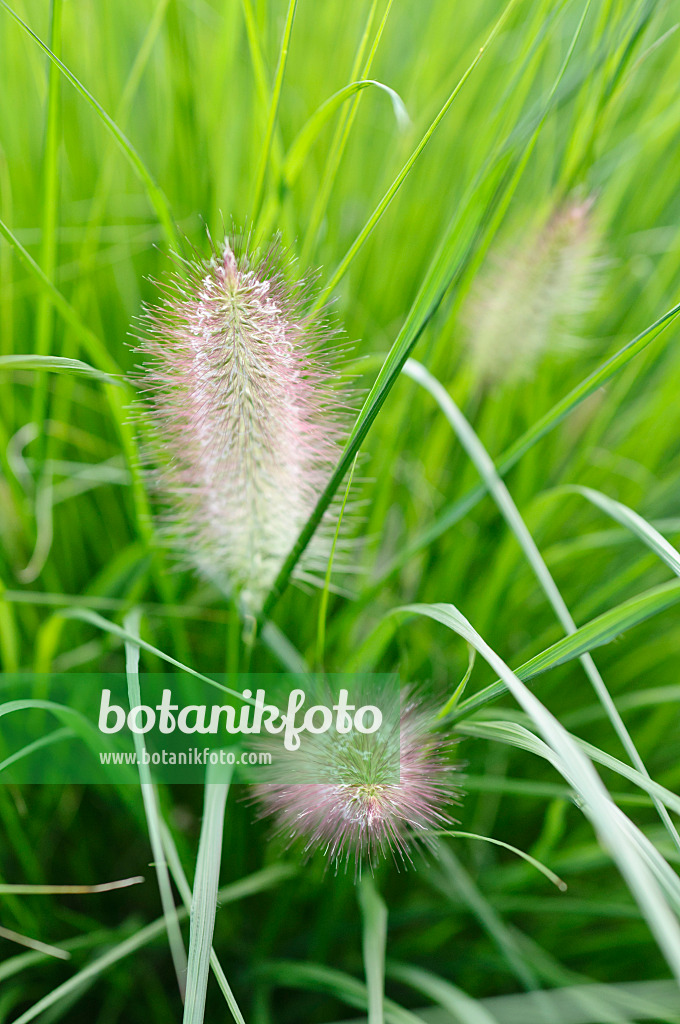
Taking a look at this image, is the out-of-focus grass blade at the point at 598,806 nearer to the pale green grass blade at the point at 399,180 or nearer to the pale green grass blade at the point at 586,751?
the pale green grass blade at the point at 586,751

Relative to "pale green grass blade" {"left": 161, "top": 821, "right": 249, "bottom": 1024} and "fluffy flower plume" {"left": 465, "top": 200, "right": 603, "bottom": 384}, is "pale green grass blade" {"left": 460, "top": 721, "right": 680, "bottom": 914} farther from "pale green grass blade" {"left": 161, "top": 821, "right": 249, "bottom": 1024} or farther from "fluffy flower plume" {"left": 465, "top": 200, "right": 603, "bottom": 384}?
"fluffy flower plume" {"left": 465, "top": 200, "right": 603, "bottom": 384}

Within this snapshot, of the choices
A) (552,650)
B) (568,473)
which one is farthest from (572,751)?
(568,473)

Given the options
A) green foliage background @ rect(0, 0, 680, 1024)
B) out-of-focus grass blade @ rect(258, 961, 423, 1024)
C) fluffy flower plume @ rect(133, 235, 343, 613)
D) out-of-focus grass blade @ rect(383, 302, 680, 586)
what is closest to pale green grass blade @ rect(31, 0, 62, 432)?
green foliage background @ rect(0, 0, 680, 1024)

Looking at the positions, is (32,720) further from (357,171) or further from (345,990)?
(357,171)

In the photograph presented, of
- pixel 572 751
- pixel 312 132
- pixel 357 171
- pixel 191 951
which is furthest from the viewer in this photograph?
pixel 357 171

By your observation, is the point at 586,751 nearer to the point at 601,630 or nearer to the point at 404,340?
the point at 601,630

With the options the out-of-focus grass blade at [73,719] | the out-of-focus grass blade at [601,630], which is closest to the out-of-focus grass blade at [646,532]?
the out-of-focus grass blade at [601,630]
